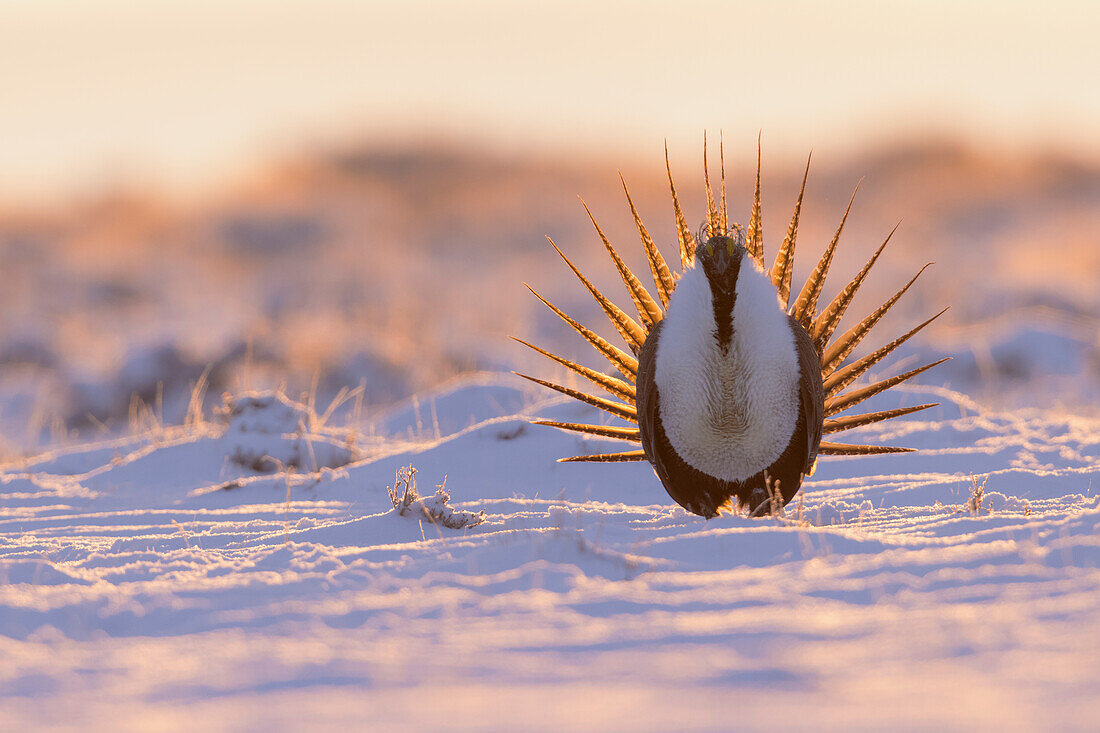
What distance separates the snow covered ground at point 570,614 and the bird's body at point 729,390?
16 centimetres

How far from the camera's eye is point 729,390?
282 centimetres

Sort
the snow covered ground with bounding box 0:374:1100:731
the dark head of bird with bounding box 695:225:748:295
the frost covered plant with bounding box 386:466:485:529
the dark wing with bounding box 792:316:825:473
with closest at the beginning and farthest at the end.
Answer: the snow covered ground with bounding box 0:374:1100:731
the dark head of bird with bounding box 695:225:748:295
the dark wing with bounding box 792:316:825:473
the frost covered plant with bounding box 386:466:485:529

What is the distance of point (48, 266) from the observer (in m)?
17.1

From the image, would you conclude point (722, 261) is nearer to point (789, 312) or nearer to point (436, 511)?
point (789, 312)

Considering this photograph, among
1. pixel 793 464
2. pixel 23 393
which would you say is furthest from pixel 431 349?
pixel 793 464

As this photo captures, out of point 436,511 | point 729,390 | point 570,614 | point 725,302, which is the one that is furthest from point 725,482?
point 570,614

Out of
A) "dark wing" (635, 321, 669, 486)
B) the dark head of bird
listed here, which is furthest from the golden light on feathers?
the dark head of bird

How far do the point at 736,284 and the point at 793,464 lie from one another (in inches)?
18.9

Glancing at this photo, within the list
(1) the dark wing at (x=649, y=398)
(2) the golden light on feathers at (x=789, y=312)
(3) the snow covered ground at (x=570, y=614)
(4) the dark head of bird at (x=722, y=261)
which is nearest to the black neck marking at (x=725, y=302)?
(4) the dark head of bird at (x=722, y=261)

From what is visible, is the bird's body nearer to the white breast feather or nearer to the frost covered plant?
the white breast feather

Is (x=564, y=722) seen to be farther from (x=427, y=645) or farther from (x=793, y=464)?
(x=793, y=464)

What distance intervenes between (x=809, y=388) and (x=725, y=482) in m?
0.30

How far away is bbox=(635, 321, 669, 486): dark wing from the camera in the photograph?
115 inches

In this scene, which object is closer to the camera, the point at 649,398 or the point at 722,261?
the point at 722,261
